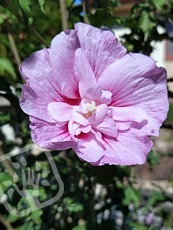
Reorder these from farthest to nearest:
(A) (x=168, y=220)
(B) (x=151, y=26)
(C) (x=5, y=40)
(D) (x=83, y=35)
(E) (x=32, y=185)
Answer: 1. (A) (x=168, y=220)
2. (C) (x=5, y=40)
3. (E) (x=32, y=185)
4. (B) (x=151, y=26)
5. (D) (x=83, y=35)

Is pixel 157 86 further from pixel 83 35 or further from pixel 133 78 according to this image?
pixel 83 35

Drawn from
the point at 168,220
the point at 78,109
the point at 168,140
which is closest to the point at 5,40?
the point at 78,109

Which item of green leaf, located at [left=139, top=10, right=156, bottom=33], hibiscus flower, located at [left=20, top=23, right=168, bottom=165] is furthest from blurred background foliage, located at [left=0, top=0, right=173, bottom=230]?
hibiscus flower, located at [left=20, top=23, right=168, bottom=165]

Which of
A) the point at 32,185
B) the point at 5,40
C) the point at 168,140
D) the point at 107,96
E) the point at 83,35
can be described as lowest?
the point at 168,140

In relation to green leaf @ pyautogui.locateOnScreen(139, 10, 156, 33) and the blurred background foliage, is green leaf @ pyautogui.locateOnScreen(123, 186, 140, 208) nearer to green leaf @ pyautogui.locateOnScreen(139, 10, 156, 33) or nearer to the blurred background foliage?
the blurred background foliage

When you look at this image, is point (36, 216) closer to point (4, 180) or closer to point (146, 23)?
point (4, 180)

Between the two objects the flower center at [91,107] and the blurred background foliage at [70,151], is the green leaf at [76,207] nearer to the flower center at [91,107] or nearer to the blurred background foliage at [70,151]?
the blurred background foliage at [70,151]

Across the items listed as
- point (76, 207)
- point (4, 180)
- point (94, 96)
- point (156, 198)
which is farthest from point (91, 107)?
point (156, 198)
